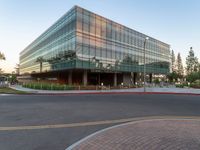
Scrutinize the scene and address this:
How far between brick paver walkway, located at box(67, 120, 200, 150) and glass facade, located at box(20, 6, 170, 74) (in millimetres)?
30365

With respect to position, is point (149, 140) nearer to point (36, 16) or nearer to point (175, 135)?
point (175, 135)

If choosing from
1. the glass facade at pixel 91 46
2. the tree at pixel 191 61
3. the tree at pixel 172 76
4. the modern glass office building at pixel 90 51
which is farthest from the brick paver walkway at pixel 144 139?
the tree at pixel 191 61

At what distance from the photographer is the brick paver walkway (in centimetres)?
446

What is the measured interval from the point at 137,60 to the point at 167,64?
24.1 metres

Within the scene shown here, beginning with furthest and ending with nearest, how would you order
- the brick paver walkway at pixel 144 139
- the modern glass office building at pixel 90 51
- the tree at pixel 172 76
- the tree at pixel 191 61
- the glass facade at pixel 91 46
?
the tree at pixel 191 61 < the tree at pixel 172 76 < the modern glass office building at pixel 90 51 < the glass facade at pixel 91 46 < the brick paver walkway at pixel 144 139

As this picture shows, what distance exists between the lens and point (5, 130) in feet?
20.4

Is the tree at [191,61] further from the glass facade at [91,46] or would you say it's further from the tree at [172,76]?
the glass facade at [91,46]

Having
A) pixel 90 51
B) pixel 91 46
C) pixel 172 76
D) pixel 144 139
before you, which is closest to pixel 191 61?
pixel 172 76

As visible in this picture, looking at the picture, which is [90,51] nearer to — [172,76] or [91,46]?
[91,46]

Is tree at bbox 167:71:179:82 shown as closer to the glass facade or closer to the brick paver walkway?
the glass facade

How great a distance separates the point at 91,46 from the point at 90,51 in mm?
1333

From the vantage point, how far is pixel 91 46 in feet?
129

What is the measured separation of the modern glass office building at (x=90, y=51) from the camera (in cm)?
3708

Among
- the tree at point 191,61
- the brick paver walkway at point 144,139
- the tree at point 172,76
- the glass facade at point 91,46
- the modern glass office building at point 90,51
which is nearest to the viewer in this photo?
the brick paver walkway at point 144,139
